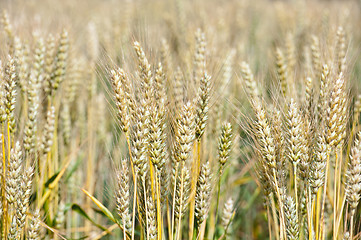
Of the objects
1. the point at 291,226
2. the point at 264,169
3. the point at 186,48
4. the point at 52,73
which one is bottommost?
the point at 291,226

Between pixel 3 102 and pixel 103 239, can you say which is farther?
pixel 103 239

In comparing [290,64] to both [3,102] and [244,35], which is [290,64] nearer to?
[244,35]

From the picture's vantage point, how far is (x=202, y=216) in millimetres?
1541

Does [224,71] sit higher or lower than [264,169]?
higher

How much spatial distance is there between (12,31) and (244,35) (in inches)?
105

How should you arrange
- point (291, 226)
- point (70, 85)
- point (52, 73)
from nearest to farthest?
point (291, 226)
point (52, 73)
point (70, 85)

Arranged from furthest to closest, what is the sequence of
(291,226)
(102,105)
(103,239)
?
(102,105)
(103,239)
(291,226)

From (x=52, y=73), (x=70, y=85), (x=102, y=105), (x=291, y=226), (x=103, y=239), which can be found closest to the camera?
(x=291, y=226)

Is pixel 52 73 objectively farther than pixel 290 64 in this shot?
No

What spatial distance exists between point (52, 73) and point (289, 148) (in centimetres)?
141

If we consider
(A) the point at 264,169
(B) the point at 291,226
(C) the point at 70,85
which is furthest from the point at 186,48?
(B) the point at 291,226

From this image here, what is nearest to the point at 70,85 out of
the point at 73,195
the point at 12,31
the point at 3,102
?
the point at 12,31

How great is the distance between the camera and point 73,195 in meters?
2.48

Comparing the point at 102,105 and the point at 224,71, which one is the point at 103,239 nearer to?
the point at 102,105
